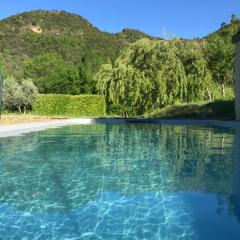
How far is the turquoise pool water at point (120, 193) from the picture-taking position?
5.49 m

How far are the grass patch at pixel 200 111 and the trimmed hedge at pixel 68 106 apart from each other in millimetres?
6344

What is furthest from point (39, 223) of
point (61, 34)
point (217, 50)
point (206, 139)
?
point (61, 34)

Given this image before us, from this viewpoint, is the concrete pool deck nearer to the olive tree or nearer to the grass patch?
the grass patch

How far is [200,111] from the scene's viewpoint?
27797mm

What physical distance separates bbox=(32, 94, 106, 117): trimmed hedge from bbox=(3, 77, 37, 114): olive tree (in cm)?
108

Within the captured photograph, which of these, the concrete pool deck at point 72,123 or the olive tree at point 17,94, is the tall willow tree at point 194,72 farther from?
the olive tree at point 17,94

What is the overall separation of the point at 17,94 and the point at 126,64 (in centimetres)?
910

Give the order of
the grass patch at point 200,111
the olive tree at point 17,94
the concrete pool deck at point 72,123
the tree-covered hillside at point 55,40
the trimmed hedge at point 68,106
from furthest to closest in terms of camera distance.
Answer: the tree-covered hillside at point 55,40 < the trimmed hedge at point 68,106 < the olive tree at point 17,94 < the grass patch at point 200,111 < the concrete pool deck at point 72,123

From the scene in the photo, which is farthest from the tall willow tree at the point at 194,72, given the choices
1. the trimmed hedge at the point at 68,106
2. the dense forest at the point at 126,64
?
the trimmed hedge at the point at 68,106

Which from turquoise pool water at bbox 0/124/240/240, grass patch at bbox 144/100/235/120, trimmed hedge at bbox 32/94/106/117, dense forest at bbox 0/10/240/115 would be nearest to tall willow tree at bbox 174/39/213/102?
dense forest at bbox 0/10/240/115

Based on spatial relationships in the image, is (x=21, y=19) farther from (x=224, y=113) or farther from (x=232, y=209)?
(x=232, y=209)

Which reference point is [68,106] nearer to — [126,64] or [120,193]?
[126,64]

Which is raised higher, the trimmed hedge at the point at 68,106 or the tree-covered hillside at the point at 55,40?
the tree-covered hillside at the point at 55,40

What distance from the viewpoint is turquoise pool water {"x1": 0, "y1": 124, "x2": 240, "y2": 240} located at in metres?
5.49
